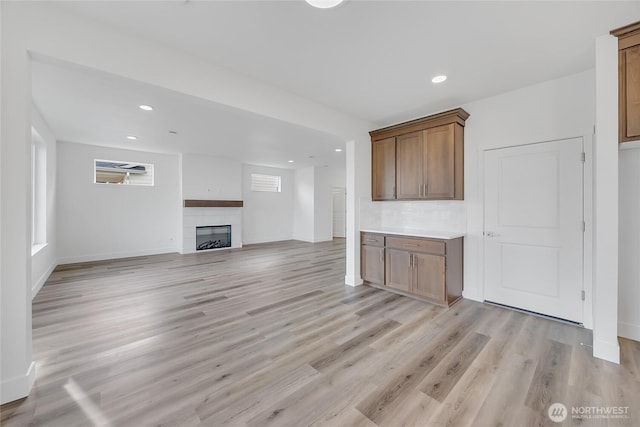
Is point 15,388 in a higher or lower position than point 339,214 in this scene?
lower

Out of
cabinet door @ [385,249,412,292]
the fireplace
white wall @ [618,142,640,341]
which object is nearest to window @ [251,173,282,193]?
the fireplace

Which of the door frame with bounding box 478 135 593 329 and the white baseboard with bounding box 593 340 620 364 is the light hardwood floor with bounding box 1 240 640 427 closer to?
the white baseboard with bounding box 593 340 620 364

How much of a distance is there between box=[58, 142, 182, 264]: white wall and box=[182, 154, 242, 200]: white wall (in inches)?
13.9

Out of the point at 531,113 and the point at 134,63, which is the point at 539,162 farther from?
the point at 134,63

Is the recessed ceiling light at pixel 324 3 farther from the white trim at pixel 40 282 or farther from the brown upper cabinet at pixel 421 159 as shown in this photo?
the white trim at pixel 40 282

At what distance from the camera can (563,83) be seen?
2.82 metres

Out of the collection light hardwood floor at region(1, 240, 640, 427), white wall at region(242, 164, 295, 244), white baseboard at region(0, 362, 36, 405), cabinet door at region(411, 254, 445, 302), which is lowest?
light hardwood floor at region(1, 240, 640, 427)

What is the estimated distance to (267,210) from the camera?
9094 mm

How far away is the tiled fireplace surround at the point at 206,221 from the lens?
710 centimetres

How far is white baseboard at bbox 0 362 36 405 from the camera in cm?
168

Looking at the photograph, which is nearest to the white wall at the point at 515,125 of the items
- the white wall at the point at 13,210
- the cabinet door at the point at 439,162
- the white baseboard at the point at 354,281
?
the cabinet door at the point at 439,162

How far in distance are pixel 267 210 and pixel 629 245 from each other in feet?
26.9

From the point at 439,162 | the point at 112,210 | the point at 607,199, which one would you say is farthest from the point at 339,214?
the point at 607,199

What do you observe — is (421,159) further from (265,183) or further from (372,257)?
(265,183)
